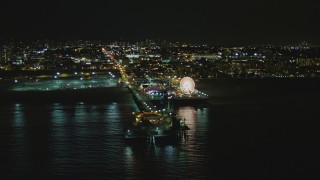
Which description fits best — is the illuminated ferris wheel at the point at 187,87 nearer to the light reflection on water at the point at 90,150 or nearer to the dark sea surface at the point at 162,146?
the dark sea surface at the point at 162,146

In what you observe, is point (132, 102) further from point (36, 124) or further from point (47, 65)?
point (47, 65)

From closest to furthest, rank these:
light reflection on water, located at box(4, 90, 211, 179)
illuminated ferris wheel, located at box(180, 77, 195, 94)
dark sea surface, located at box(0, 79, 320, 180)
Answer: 1. dark sea surface, located at box(0, 79, 320, 180)
2. light reflection on water, located at box(4, 90, 211, 179)
3. illuminated ferris wheel, located at box(180, 77, 195, 94)

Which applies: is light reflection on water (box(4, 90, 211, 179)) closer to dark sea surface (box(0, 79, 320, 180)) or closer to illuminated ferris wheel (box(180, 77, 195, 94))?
dark sea surface (box(0, 79, 320, 180))

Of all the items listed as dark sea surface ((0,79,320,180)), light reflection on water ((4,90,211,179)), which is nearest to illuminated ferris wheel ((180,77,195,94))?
dark sea surface ((0,79,320,180))

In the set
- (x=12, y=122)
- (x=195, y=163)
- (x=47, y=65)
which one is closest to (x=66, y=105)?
(x=12, y=122)

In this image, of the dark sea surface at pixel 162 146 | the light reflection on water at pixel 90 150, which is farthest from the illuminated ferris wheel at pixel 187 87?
the light reflection on water at pixel 90 150

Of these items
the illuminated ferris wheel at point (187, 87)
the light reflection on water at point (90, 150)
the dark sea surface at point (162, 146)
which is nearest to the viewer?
the dark sea surface at point (162, 146)

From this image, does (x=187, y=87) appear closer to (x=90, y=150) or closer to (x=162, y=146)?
(x=162, y=146)

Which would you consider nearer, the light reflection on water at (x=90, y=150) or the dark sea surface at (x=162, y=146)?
the dark sea surface at (x=162, y=146)

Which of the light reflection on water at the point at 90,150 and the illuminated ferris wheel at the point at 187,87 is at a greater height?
the illuminated ferris wheel at the point at 187,87
